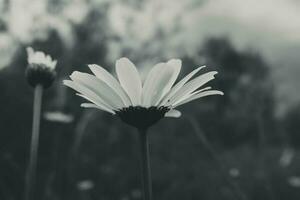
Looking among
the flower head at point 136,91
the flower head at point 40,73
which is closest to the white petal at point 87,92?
the flower head at point 136,91

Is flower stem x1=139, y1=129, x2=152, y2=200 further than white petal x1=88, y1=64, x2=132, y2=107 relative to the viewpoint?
No

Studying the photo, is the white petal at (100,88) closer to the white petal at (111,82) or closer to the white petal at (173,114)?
the white petal at (111,82)

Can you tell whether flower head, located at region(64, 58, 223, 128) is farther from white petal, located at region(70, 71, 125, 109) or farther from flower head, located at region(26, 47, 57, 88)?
flower head, located at region(26, 47, 57, 88)

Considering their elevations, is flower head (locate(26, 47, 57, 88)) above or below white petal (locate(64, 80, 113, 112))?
above

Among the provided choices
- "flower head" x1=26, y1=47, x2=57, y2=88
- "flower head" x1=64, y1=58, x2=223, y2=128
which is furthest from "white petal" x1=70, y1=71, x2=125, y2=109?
"flower head" x1=26, y1=47, x2=57, y2=88

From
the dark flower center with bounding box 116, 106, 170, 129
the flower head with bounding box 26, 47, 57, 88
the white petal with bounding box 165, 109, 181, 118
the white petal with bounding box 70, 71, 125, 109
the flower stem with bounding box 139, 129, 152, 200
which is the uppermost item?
the flower head with bounding box 26, 47, 57, 88

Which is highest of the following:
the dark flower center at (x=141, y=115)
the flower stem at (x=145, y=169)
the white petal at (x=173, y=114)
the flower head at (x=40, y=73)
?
the flower head at (x=40, y=73)

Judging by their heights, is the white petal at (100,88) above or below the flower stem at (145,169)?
above
